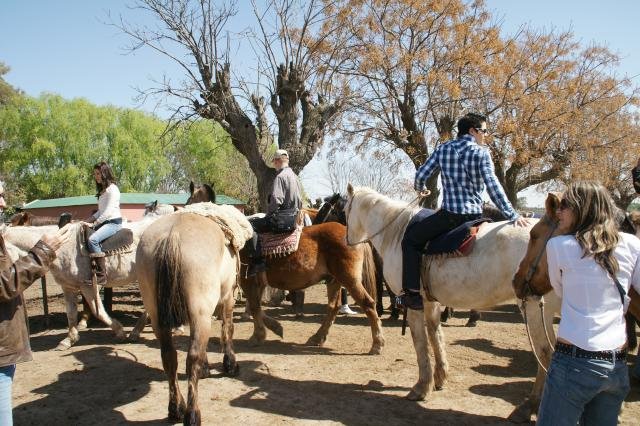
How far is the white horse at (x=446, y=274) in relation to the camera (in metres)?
4.25

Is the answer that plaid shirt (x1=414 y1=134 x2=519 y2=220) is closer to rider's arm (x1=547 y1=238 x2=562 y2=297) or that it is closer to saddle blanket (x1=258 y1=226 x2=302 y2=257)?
rider's arm (x1=547 y1=238 x2=562 y2=297)

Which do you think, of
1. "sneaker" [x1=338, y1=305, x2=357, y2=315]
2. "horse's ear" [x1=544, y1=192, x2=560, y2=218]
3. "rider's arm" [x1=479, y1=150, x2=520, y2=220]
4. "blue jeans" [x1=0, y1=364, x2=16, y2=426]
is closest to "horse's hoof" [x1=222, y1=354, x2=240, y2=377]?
"blue jeans" [x1=0, y1=364, x2=16, y2=426]

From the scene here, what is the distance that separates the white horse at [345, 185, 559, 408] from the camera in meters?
4.25

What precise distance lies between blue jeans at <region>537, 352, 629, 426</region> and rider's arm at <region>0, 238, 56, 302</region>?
294cm

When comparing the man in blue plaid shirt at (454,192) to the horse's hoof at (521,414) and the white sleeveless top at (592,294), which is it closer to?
the horse's hoof at (521,414)

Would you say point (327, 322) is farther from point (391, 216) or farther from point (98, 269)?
point (98, 269)

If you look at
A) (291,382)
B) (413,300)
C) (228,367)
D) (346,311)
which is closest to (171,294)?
(228,367)

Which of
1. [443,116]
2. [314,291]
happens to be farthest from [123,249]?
[443,116]

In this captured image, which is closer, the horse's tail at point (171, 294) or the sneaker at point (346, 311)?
the horse's tail at point (171, 294)

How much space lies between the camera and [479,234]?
4.47 meters

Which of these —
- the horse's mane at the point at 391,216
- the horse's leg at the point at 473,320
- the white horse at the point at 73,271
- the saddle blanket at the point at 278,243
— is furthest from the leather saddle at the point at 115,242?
the horse's leg at the point at 473,320

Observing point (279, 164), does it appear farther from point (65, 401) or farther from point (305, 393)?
point (65, 401)

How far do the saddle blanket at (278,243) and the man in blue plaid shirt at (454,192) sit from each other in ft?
8.01

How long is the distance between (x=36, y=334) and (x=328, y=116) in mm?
8080
